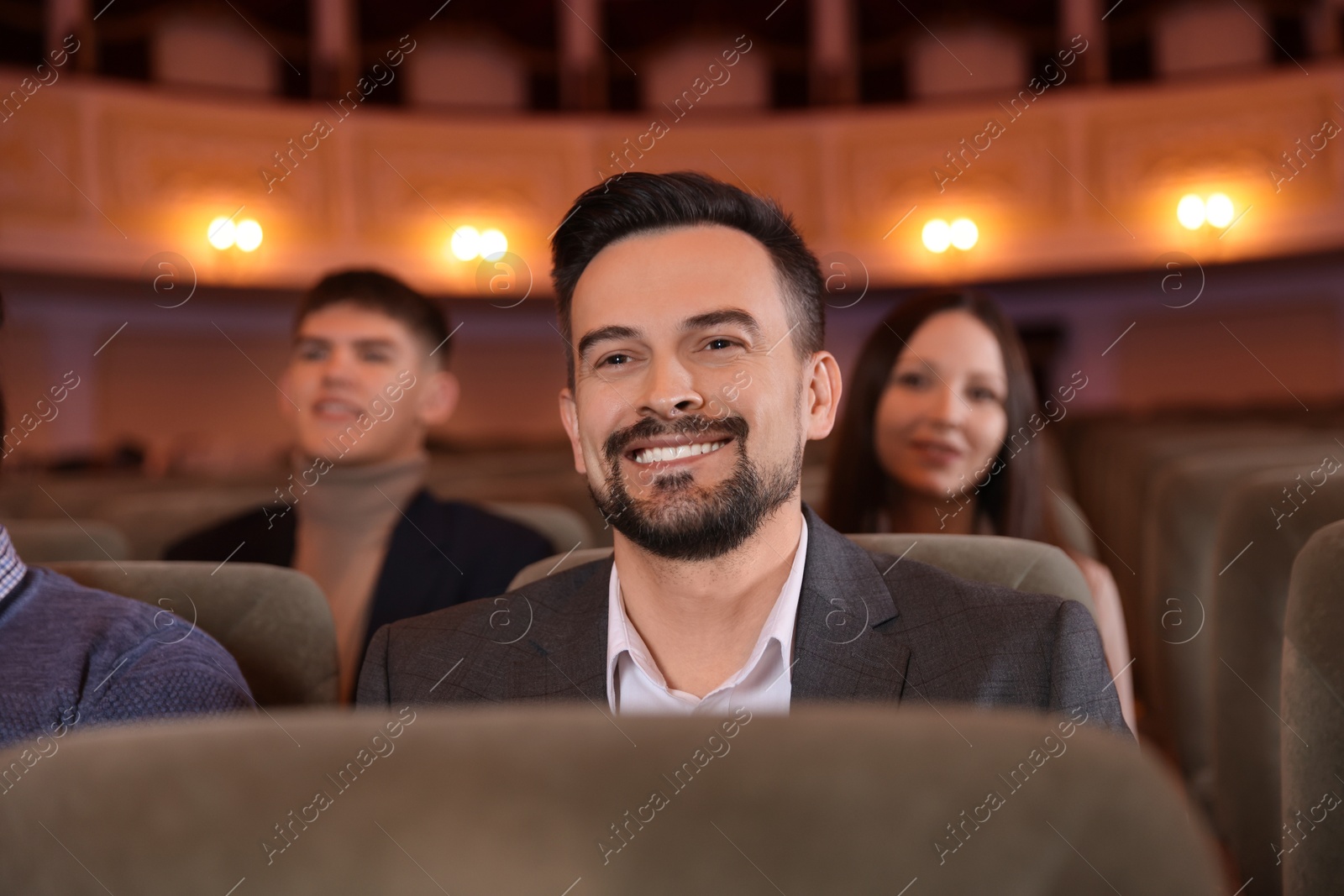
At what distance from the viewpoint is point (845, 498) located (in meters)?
2.10

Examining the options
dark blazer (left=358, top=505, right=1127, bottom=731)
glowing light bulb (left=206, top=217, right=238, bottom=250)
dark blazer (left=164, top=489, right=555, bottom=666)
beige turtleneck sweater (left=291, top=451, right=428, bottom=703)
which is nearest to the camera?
dark blazer (left=358, top=505, right=1127, bottom=731)

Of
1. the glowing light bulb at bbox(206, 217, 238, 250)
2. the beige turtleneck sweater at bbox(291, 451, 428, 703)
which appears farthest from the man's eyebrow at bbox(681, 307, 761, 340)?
the glowing light bulb at bbox(206, 217, 238, 250)

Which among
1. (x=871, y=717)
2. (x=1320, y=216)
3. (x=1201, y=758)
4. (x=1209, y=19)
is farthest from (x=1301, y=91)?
(x=871, y=717)

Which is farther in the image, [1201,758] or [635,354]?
[1201,758]

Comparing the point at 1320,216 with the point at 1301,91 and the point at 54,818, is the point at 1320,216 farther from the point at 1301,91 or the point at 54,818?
the point at 54,818

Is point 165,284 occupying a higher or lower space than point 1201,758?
higher

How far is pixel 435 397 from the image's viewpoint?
2279mm

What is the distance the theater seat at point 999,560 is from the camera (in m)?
1.26

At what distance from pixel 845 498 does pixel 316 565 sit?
41.8 inches

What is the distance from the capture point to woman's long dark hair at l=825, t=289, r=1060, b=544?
207cm

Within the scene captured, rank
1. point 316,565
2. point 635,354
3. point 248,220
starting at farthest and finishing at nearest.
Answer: point 248,220, point 316,565, point 635,354

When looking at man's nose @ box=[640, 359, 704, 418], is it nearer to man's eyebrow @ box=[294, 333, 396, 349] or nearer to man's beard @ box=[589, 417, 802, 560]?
man's beard @ box=[589, 417, 802, 560]

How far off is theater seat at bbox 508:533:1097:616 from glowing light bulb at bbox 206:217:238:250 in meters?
6.87

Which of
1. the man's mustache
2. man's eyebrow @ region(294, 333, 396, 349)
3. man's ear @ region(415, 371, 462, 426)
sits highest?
man's eyebrow @ region(294, 333, 396, 349)
